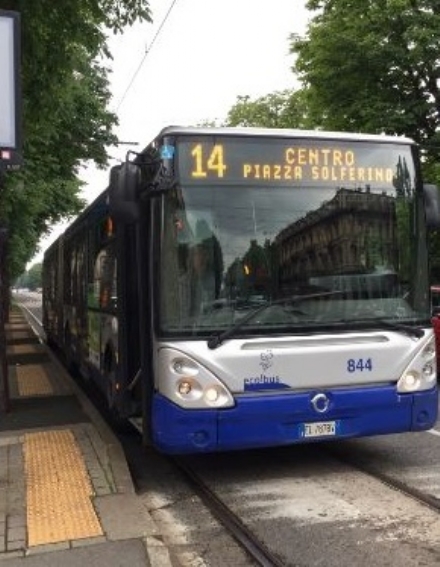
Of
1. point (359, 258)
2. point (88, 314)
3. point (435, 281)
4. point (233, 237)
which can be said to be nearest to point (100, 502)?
point (233, 237)

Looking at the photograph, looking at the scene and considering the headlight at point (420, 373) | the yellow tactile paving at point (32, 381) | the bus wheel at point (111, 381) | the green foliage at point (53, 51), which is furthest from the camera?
the yellow tactile paving at point (32, 381)

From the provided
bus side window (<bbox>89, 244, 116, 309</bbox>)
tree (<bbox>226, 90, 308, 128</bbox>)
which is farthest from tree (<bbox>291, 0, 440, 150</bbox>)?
tree (<bbox>226, 90, 308, 128</bbox>)

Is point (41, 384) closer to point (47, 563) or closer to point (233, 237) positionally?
point (233, 237)

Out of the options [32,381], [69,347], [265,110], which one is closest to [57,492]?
[32,381]

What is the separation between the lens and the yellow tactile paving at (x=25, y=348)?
70.4 ft

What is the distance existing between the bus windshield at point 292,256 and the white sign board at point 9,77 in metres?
1.47

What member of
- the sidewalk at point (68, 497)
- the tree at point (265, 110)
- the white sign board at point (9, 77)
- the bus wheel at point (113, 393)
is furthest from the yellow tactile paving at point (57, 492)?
the tree at point (265, 110)

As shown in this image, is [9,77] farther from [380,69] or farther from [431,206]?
[380,69]

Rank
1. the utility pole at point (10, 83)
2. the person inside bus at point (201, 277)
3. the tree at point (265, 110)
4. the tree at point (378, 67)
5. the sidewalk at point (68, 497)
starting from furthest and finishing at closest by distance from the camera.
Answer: the tree at point (265, 110) < the tree at point (378, 67) < the utility pole at point (10, 83) < the person inside bus at point (201, 277) < the sidewalk at point (68, 497)

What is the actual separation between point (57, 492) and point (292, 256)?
2.65 meters

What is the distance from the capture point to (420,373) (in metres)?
7.34

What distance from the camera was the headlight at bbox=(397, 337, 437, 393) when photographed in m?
7.27

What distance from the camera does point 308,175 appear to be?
7191 millimetres

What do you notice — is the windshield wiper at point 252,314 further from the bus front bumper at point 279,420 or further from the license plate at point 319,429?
the license plate at point 319,429
